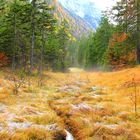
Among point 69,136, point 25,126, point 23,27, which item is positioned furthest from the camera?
point 23,27

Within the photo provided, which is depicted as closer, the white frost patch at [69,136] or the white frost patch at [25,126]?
the white frost patch at [69,136]

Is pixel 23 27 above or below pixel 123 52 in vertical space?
above

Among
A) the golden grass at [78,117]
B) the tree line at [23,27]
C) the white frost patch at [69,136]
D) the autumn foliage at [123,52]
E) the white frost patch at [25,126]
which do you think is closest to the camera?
the golden grass at [78,117]

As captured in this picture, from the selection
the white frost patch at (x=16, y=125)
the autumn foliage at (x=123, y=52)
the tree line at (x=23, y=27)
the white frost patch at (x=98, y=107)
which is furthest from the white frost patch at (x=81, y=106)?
the autumn foliage at (x=123, y=52)

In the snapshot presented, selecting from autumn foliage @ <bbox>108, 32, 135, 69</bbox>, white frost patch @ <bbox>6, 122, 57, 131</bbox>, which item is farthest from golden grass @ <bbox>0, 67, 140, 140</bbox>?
autumn foliage @ <bbox>108, 32, 135, 69</bbox>

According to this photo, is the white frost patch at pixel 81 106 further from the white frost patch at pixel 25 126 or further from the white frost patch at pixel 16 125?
the white frost patch at pixel 16 125

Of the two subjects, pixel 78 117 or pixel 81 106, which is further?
pixel 81 106

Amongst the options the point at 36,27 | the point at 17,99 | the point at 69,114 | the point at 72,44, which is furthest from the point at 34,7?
the point at 72,44

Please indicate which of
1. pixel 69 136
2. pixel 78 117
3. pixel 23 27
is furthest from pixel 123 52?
pixel 69 136

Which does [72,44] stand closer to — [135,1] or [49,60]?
[49,60]

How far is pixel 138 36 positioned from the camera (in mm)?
42188

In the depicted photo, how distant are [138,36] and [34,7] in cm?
1448

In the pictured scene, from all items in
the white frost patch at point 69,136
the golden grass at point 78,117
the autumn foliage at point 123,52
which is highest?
the autumn foliage at point 123,52

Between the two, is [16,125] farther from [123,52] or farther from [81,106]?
[123,52]
